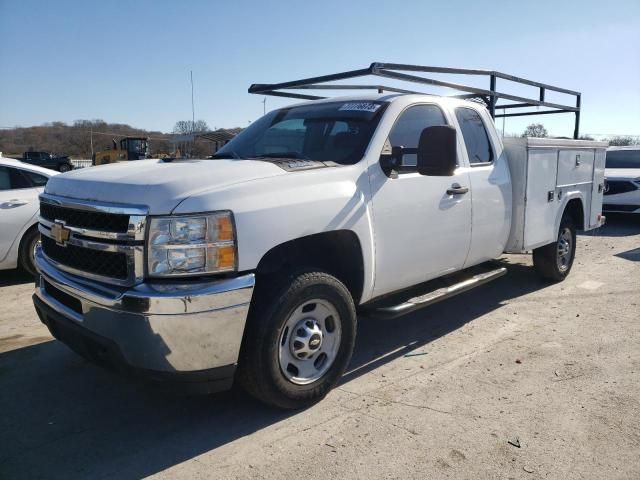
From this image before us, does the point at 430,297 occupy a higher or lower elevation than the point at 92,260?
lower

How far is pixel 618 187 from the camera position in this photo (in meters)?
11.7

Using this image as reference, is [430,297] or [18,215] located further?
[18,215]

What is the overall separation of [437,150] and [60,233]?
2518 mm

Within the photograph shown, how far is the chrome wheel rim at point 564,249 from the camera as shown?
643 centimetres

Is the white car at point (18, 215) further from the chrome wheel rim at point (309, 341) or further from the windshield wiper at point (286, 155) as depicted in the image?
the chrome wheel rim at point (309, 341)

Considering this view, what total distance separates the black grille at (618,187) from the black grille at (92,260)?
1180 centimetres

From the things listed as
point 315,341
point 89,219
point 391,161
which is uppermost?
point 391,161

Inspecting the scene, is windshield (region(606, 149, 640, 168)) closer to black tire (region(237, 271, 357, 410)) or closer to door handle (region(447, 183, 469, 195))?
door handle (region(447, 183, 469, 195))

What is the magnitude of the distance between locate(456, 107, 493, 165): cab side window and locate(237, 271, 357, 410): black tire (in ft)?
6.96

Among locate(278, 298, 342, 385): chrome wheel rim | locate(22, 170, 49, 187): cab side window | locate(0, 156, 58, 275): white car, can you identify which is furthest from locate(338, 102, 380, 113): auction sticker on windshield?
locate(22, 170, 49, 187): cab side window

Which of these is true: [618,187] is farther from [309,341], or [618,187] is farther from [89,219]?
[89,219]

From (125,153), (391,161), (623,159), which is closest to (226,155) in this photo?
(391,161)

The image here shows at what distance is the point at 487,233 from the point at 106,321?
11.2 feet

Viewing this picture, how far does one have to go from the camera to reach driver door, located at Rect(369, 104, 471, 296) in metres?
3.73
